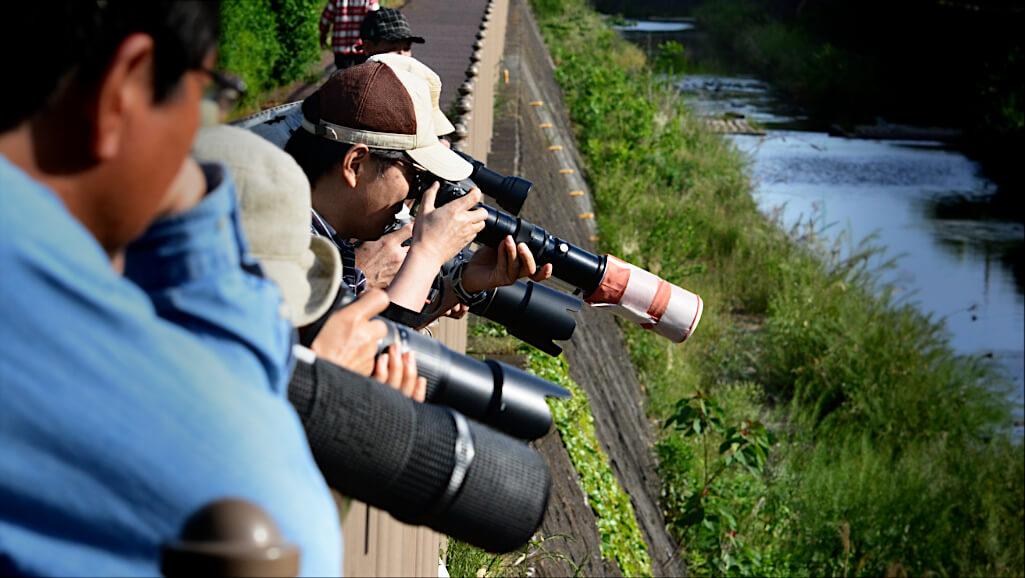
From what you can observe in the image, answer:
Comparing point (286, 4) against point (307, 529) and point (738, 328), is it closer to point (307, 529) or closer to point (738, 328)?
point (738, 328)

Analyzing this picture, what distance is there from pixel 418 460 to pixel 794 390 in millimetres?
10033

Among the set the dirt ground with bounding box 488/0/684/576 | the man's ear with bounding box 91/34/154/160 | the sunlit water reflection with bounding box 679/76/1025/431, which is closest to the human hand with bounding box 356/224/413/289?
the dirt ground with bounding box 488/0/684/576

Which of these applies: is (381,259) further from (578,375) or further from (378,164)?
(578,375)

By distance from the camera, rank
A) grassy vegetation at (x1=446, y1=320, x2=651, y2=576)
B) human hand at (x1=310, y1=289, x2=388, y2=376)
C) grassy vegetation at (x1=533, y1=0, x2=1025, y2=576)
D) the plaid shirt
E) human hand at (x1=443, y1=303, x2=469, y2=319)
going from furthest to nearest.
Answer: grassy vegetation at (x1=533, y1=0, x2=1025, y2=576), the plaid shirt, grassy vegetation at (x1=446, y1=320, x2=651, y2=576), human hand at (x1=443, y1=303, x2=469, y2=319), human hand at (x1=310, y1=289, x2=388, y2=376)

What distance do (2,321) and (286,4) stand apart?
33.5ft

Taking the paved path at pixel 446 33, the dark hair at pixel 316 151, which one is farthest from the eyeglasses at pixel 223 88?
the paved path at pixel 446 33

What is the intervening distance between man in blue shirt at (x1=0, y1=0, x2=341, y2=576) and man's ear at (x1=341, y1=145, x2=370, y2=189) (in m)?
1.49

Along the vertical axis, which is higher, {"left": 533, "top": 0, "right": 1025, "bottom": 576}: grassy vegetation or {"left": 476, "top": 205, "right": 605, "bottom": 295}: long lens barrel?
{"left": 476, "top": 205, "right": 605, "bottom": 295}: long lens barrel

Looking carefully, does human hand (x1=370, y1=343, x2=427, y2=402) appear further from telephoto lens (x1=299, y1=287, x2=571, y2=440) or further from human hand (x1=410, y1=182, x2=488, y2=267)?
human hand (x1=410, y1=182, x2=488, y2=267)

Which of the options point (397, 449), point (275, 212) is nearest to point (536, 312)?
point (275, 212)

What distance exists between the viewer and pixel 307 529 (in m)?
0.81

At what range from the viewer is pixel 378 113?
2.32 meters

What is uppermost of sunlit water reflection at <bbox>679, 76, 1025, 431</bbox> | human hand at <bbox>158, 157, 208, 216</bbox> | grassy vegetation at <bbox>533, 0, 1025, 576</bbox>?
human hand at <bbox>158, 157, 208, 216</bbox>

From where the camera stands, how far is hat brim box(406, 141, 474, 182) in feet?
7.78
